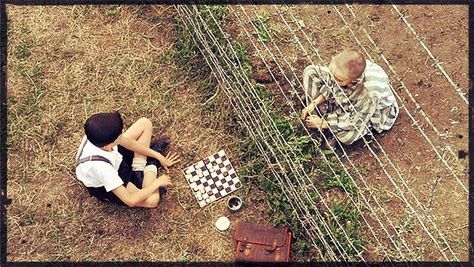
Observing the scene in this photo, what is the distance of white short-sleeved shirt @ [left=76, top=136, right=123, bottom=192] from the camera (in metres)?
4.59

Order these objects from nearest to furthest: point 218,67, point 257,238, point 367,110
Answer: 1. point 257,238
2. point 367,110
3. point 218,67

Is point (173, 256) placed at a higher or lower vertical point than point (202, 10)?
lower

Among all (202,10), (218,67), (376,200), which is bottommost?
(376,200)

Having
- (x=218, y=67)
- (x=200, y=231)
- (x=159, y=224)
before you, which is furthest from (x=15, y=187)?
(x=218, y=67)

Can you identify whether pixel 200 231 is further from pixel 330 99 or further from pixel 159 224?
pixel 330 99

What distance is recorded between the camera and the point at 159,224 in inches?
205

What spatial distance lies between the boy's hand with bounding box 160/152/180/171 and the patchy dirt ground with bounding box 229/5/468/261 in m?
1.04

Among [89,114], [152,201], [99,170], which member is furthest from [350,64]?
[89,114]

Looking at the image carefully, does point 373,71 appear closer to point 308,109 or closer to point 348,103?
point 348,103

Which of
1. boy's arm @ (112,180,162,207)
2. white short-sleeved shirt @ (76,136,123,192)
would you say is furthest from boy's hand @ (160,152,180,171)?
white short-sleeved shirt @ (76,136,123,192)

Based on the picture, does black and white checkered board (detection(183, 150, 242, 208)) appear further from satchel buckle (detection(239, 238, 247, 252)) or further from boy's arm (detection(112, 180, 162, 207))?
satchel buckle (detection(239, 238, 247, 252))

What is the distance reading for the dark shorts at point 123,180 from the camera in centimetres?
489

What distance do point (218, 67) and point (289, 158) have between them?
1060mm

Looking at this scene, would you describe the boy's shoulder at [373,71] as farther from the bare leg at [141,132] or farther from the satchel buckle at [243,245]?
the bare leg at [141,132]
